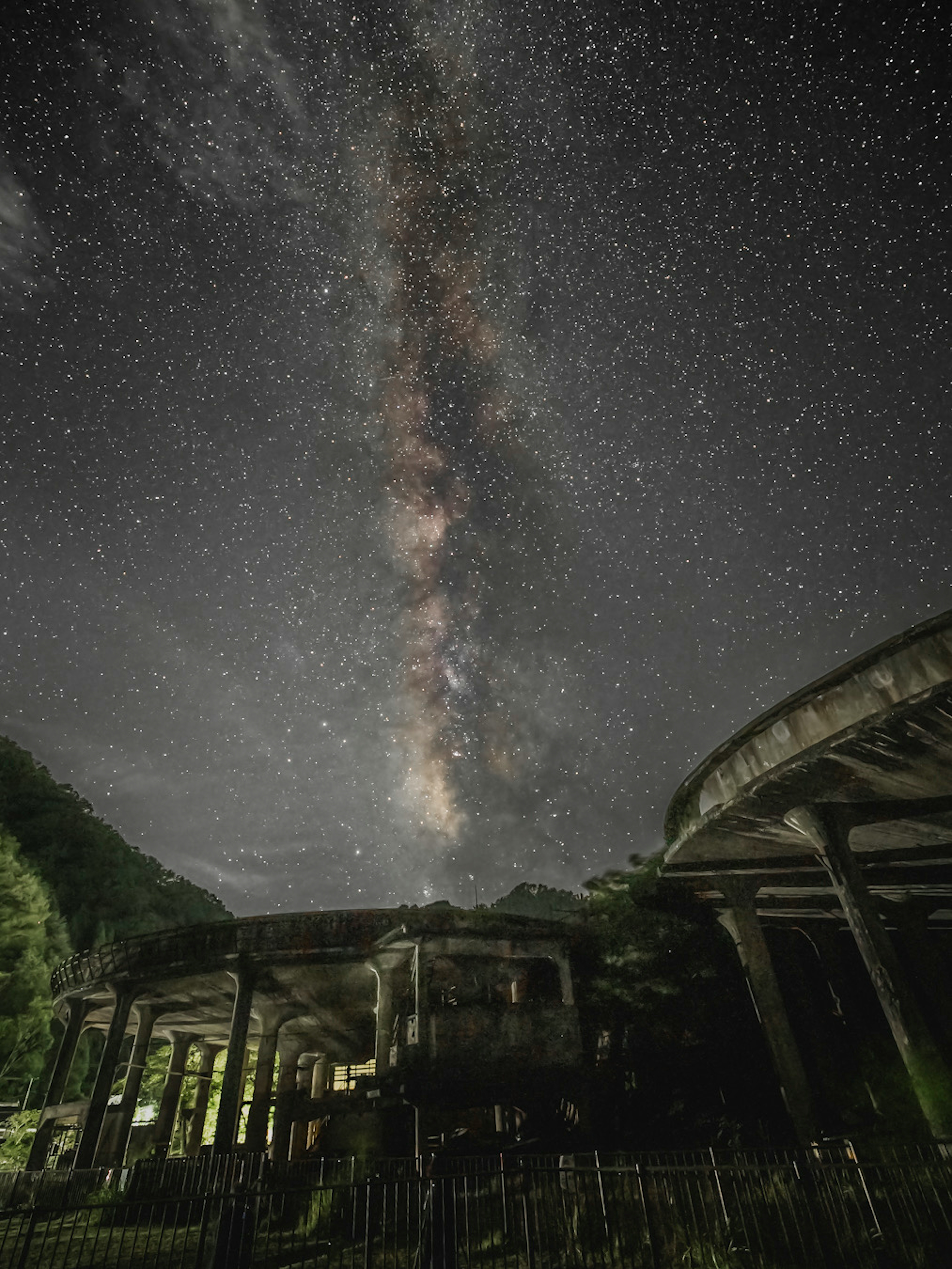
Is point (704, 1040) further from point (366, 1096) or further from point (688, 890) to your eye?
point (366, 1096)

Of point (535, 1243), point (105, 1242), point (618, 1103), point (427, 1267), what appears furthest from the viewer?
point (618, 1103)

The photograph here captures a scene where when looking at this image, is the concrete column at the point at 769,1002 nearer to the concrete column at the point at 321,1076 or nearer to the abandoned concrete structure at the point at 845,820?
the abandoned concrete structure at the point at 845,820

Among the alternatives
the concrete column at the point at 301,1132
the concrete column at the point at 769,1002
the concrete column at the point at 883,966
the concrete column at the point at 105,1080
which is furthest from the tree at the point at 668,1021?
the concrete column at the point at 105,1080

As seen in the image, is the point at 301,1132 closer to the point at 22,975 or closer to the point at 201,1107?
the point at 201,1107

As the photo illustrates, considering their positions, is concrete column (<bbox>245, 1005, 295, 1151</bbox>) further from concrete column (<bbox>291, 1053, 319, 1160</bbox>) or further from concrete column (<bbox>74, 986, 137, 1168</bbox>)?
concrete column (<bbox>74, 986, 137, 1168</bbox>)

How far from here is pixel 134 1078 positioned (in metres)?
24.1

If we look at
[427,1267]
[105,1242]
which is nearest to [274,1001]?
[105,1242]

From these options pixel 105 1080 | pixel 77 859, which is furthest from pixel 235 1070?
pixel 77 859

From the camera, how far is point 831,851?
10.9m

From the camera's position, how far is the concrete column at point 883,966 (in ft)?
29.3

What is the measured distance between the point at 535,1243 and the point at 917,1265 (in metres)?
5.88

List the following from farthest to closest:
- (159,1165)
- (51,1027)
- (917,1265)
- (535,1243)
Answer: (51,1027)
(159,1165)
(535,1243)
(917,1265)

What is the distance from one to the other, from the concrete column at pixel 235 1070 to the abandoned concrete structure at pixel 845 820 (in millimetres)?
14391

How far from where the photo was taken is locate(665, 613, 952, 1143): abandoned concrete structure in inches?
316
